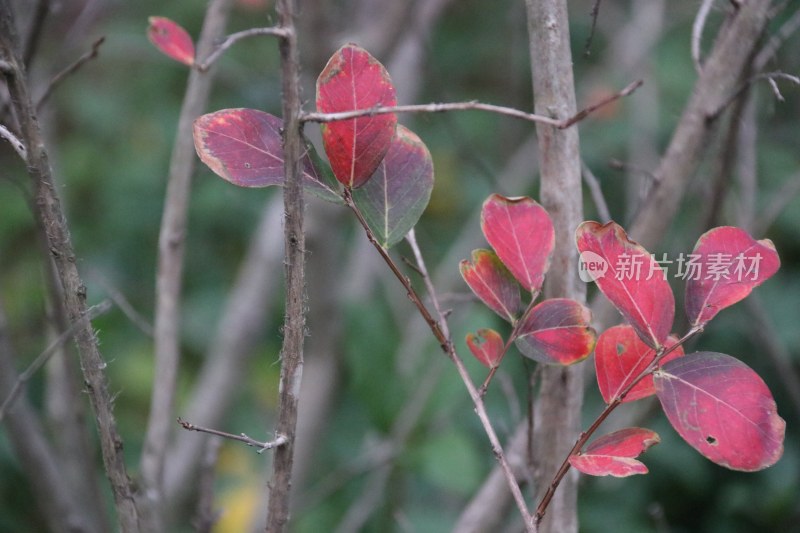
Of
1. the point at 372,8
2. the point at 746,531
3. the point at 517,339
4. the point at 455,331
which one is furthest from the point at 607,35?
the point at 517,339

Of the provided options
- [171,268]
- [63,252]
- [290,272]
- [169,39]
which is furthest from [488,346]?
[171,268]

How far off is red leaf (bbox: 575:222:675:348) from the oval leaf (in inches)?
4.4

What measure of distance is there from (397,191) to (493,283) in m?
0.09

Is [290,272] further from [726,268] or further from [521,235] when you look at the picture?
[726,268]

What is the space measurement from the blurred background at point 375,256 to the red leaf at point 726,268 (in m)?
0.27

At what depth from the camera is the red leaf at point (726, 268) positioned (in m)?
0.43

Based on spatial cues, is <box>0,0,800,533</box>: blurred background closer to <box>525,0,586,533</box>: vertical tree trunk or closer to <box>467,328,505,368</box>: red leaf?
<box>525,0,586,533</box>: vertical tree trunk

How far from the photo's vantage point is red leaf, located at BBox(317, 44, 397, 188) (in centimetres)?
45

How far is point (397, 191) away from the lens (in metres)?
0.50

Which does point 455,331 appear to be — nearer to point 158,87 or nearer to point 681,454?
point 681,454

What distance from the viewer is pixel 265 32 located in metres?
0.40

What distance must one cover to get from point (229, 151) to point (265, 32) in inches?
3.3

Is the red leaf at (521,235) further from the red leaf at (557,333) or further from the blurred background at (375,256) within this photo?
the blurred background at (375,256)

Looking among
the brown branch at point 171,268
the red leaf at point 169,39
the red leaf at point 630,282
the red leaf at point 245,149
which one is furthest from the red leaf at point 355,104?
the brown branch at point 171,268
